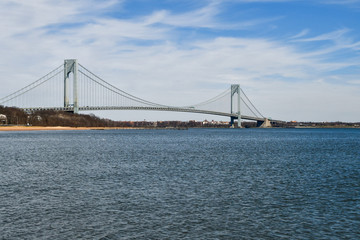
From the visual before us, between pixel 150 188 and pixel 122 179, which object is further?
pixel 122 179

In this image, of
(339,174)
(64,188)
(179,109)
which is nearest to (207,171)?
(339,174)

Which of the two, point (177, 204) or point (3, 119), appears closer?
point (177, 204)

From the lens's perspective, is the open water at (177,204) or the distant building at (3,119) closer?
the open water at (177,204)

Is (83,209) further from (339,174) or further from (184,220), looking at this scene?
(339,174)

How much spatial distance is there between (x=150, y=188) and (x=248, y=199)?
4002mm

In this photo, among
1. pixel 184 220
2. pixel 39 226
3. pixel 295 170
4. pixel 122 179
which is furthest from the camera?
pixel 295 170

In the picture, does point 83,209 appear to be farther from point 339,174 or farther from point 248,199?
point 339,174

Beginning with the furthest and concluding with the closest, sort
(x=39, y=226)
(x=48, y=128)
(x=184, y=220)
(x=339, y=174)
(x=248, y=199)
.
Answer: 1. (x=48, y=128)
2. (x=339, y=174)
3. (x=248, y=199)
4. (x=184, y=220)
5. (x=39, y=226)

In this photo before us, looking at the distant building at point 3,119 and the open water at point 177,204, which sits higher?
the distant building at point 3,119

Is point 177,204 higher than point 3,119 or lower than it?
lower

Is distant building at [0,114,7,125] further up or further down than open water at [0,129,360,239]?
further up

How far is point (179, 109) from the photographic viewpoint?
110812 mm

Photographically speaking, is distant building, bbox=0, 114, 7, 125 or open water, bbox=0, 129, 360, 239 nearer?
open water, bbox=0, 129, 360, 239

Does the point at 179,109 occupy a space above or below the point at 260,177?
above
